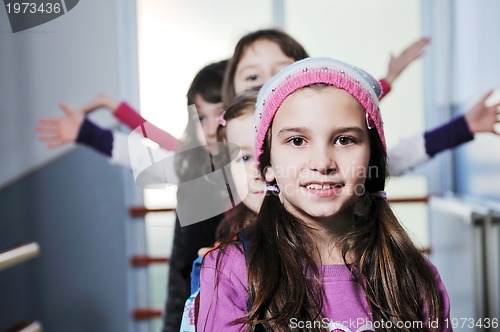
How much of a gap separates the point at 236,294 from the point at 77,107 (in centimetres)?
35

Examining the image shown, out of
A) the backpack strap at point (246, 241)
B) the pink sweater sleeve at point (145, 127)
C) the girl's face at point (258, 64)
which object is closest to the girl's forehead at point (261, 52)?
the girl's face at point (258, 64)

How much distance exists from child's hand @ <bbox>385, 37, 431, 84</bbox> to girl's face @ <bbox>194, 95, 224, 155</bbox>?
188mm

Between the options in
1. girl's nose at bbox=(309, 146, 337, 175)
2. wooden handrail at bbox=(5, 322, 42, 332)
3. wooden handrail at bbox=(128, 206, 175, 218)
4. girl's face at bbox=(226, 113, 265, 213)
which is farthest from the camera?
wooden handrail at bbox=(128, 206, 175, 218)

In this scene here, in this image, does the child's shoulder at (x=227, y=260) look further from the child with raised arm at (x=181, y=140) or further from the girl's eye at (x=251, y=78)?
the girl's eye at (x=251, y=78)

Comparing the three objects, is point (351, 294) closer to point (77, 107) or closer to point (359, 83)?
point (359, 83)

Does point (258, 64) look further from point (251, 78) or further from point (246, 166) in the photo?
point (246, 166)

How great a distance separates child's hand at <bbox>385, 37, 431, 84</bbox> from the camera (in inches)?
25.2

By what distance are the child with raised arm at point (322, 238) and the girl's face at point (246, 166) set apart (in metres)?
0.05

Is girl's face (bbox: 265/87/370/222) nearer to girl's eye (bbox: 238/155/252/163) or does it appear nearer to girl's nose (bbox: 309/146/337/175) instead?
girl's nose (bbox: 309/146/337/175)

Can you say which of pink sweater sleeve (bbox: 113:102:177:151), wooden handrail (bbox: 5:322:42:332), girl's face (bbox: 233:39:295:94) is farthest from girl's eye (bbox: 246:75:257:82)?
wooden handrail (bbox: 5:322:42:332)

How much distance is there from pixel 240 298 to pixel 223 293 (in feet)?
0.05

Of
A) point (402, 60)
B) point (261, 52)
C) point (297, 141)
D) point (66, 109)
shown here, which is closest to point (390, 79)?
point (402, 60)

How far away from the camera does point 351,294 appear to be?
1.48ft

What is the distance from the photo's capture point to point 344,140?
0.43 m
